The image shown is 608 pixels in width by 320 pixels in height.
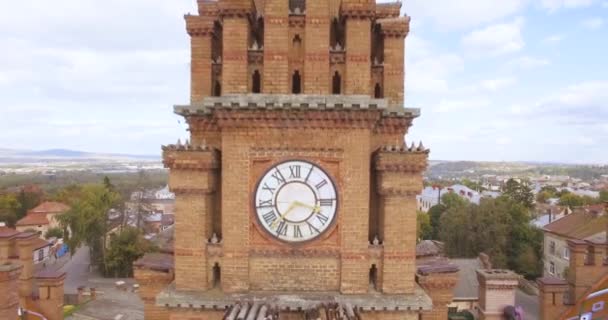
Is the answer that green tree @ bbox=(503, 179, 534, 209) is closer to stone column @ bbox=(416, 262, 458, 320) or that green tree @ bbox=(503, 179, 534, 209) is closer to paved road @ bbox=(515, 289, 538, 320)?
paved road @ bbox=(515, 289, 538, 320)

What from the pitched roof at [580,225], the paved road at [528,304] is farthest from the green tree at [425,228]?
the paved road at [528,304]

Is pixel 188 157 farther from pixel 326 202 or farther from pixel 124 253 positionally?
pixel 124 253

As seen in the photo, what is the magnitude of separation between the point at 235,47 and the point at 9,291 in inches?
373

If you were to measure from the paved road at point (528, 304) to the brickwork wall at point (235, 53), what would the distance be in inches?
1463

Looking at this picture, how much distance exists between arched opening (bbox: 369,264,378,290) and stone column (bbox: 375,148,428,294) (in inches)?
10.0

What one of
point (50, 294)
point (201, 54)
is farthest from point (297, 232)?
point (50, 294)

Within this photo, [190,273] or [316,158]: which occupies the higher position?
[316,158]

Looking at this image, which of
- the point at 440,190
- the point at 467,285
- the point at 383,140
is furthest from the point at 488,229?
the point at 440,190

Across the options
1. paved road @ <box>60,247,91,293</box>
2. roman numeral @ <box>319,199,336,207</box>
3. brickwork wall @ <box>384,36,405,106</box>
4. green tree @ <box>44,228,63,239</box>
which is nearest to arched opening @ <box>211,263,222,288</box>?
roman numeral @ <box>319,199,336,207</box>

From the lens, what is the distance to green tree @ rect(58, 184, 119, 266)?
58.7m

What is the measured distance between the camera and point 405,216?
40.3 ft

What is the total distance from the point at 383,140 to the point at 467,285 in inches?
1324

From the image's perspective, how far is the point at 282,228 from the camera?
39.7 feet

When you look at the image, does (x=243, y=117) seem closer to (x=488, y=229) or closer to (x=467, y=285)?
(x=467, y=285)
